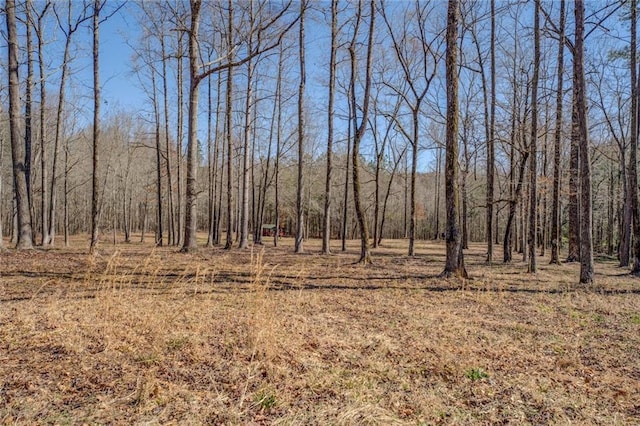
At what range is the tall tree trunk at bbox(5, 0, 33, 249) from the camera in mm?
9672

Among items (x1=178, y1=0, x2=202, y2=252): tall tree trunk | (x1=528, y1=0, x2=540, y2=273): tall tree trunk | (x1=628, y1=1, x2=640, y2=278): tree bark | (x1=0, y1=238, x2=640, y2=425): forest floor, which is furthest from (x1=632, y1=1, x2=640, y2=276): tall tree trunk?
(x1=178, y1=0, x2=202, y2=252): tall tree trunk

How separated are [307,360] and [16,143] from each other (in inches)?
447

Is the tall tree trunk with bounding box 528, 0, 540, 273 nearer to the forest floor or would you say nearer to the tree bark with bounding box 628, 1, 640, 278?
the tree bark with bounding box 628, 1, 640, 278

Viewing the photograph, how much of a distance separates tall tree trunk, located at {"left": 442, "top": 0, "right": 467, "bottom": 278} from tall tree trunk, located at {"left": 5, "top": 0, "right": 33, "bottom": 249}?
11.1 meters

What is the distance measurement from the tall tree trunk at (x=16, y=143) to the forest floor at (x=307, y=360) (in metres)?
5.46

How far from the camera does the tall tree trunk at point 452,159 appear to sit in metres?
7.44

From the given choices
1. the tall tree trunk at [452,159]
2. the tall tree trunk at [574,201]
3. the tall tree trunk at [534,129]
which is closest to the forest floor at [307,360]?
the tall tree trunk at [452,159]

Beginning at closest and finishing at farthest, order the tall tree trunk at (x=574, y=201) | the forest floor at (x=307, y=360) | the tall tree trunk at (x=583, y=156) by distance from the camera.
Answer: the forest floor at (x=307, y=360) < the tall tree trunk at (x=583, y=156) < the tall tree trunk at (x=574, y=201)

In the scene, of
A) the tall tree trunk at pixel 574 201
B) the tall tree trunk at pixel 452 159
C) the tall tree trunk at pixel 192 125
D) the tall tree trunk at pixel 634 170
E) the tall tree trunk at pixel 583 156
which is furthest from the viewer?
the tall tree trunk at pixel 574 201

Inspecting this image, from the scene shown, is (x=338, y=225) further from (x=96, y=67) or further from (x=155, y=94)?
(x=96, y=67)

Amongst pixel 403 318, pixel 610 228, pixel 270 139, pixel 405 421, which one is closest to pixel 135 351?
pixel 405 421

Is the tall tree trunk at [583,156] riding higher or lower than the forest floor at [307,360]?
higher

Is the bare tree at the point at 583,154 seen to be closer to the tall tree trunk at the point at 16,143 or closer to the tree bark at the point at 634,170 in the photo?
the tree bark at the point at 634,170

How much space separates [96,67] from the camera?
32.9 ft
